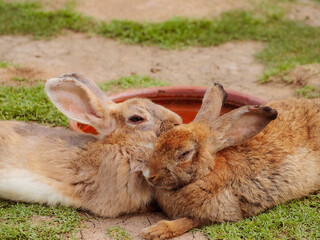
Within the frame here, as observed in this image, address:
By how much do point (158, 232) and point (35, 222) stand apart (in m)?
0.91

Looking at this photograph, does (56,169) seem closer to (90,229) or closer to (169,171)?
(90,229)

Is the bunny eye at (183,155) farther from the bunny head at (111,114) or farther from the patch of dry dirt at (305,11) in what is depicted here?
the patch of dry dirt at (305,11)

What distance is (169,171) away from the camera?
3.36 metres

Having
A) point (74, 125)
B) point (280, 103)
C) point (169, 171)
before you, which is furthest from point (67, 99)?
point (280, 103)

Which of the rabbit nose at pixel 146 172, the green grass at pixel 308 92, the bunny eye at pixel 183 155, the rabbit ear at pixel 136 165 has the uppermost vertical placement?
the green grass at pixel 308 92

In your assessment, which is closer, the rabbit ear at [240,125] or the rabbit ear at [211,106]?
the rabbit ear at [240,125]

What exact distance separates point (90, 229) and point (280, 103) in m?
1.92


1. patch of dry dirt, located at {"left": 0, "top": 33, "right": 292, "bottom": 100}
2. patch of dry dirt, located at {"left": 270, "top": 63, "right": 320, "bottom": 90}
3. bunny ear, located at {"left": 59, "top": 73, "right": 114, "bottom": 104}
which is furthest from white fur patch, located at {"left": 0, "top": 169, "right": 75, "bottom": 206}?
patch of dry dirt, located at {"left": 270, "top": 63, "right": 320, "bottom": 90}

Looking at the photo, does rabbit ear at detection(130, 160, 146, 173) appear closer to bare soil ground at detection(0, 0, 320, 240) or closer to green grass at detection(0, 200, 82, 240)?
green grass at detection(0, 200, 82, 240)

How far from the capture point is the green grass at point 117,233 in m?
3.36

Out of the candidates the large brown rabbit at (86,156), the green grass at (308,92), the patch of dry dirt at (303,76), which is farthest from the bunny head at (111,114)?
the patch of dry dirt at (303,76)

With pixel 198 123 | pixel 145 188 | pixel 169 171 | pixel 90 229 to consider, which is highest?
pixel 198 123

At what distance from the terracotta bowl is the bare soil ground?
37.9 inches

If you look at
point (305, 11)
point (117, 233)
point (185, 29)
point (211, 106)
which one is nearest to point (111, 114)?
point (211, 106)
